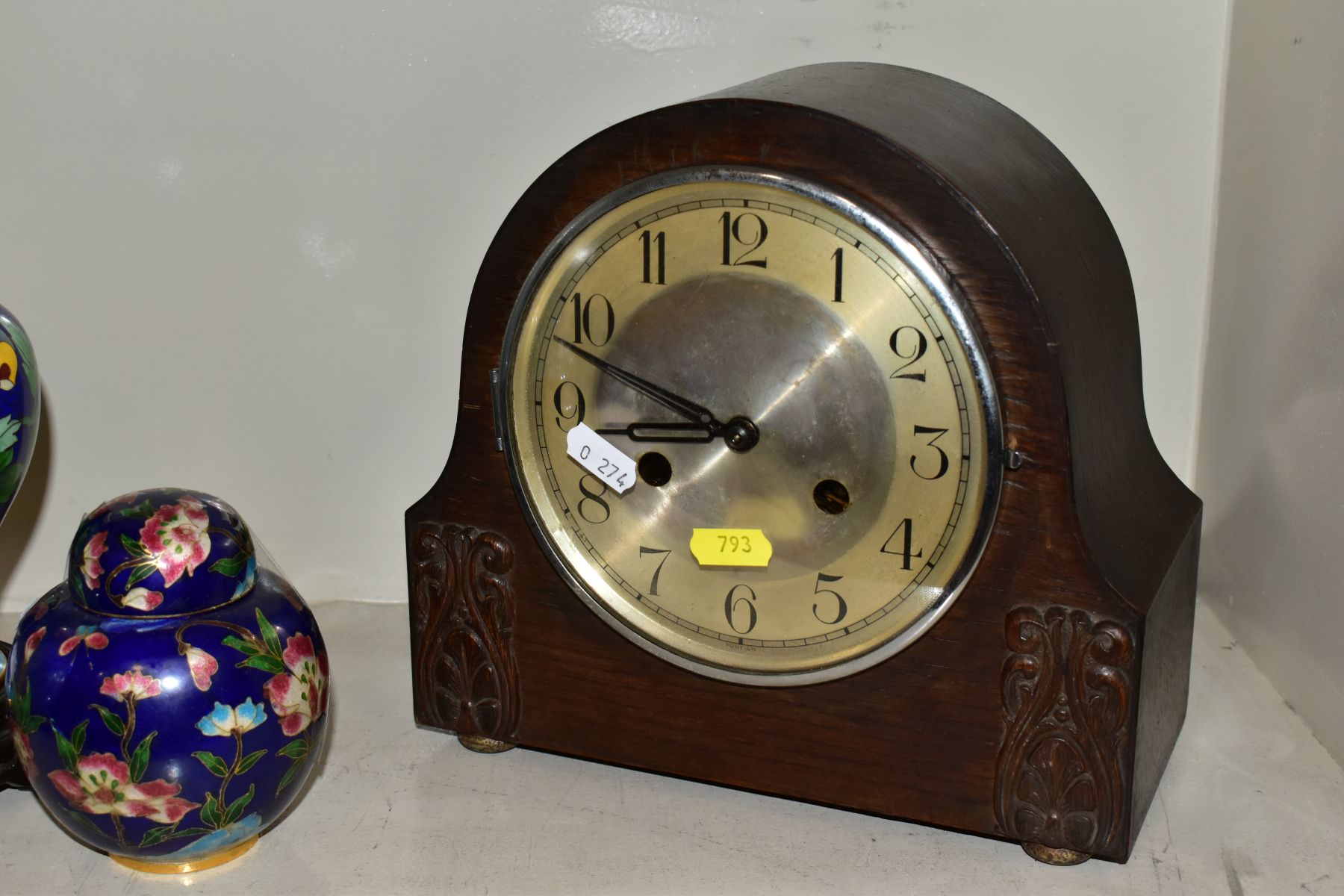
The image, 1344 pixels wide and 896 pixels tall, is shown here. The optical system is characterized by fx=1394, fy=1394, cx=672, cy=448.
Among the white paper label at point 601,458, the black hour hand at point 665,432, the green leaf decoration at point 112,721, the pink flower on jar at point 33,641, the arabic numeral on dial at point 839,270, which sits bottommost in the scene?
the green leaf decoration at point 112,721

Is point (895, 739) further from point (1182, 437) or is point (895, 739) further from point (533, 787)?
point (1182, 437)

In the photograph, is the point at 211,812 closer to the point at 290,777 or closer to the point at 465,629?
the point at 290,777

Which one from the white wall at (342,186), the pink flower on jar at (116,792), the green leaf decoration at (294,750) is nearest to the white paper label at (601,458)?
the green leaf decoration at (294,750)

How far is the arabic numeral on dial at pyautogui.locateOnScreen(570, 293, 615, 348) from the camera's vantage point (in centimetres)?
137

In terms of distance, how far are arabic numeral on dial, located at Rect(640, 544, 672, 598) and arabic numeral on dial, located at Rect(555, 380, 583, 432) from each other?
14 centimetres

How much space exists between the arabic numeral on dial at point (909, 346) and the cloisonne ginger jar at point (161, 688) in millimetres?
619

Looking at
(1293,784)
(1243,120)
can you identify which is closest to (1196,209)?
(1243,120)

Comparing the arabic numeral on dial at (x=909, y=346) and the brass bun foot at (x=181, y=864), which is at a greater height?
the arabic numeral on dial at (x=909, y=346)

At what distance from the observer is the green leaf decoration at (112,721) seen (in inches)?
48.1

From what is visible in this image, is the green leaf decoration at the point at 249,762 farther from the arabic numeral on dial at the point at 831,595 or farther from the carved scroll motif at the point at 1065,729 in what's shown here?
the carved scroll motif at the point at 1065,729

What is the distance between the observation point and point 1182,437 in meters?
1.90

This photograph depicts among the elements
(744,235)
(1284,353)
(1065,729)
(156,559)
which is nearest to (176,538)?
(156,559)

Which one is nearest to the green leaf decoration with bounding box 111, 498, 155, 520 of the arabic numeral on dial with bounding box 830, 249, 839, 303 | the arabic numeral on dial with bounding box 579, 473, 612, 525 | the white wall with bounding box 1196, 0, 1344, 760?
the arabic numeral on dial with bounding box 579, 473, 612, 525

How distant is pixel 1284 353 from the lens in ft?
5.41
